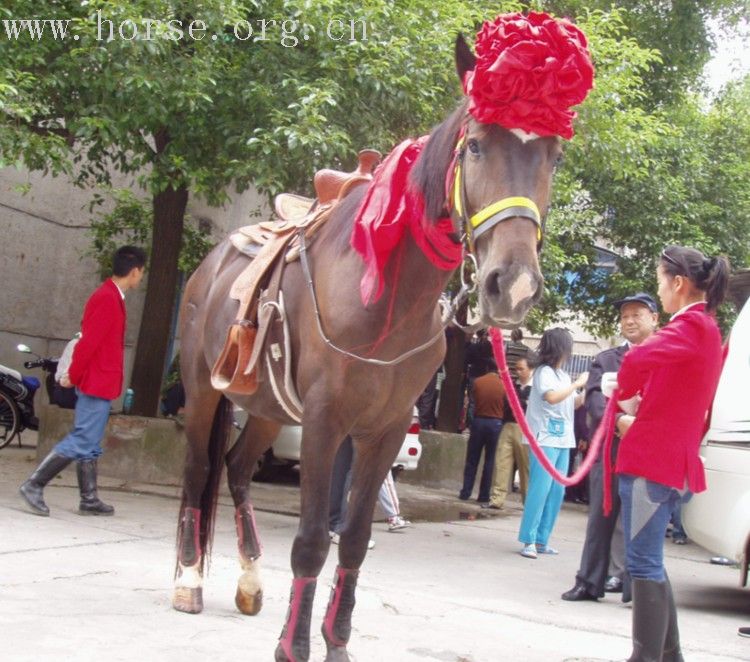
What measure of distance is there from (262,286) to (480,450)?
8670mm

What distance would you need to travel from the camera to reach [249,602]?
16.8 feet

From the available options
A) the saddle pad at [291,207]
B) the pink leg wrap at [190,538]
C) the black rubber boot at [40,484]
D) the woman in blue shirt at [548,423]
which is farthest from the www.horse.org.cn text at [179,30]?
the pink leg wrap at [190,538]

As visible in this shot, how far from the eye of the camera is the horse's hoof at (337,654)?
418cm

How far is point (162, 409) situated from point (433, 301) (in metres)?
11.7

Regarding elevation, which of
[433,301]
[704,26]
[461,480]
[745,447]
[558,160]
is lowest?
[461,480]

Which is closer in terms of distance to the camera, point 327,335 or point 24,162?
point 327,335

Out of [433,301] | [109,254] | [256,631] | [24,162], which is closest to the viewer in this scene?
[433,301]

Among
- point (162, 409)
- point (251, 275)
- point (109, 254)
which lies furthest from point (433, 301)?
point (162, 409)

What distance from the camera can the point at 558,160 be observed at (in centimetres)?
351

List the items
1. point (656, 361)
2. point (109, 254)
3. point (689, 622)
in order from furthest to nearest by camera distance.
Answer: point (109, 254) < point (689, 622) < point (656, 361)

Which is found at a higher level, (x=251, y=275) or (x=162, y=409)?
(x=251, y=275)

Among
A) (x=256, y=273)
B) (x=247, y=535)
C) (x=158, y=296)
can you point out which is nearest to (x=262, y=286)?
(x=256, y=273)

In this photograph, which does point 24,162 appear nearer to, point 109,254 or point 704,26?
point 109,254

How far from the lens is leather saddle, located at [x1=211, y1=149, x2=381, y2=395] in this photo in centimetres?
454
